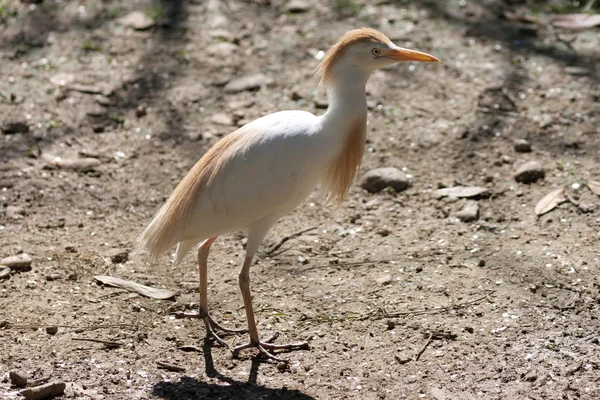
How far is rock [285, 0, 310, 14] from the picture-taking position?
9320mm

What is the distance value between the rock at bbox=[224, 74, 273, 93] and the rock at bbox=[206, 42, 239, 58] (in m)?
0.50

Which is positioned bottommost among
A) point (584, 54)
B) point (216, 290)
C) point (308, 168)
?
point (216, 290)

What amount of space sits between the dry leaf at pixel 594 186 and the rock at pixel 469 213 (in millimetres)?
911

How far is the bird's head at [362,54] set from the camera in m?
5.08

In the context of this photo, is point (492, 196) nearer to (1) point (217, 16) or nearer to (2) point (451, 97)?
(2) point (451, 97)

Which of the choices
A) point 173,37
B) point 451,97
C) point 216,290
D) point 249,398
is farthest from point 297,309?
point 173,37

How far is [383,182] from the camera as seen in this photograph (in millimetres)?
6824

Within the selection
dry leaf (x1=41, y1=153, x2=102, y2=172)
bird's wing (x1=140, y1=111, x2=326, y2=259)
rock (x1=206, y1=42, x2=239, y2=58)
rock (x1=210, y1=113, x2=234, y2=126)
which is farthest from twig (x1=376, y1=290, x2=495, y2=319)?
rock (x1=206, y1=42, x2=239, y2=58)

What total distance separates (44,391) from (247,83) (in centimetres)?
448

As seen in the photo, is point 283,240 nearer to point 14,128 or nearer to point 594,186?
point 594,186

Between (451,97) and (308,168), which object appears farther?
(451,97)

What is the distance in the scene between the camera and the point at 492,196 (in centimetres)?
663

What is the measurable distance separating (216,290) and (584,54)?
5.00 m

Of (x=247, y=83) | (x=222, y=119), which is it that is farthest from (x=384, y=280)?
(x=247, y=83)
